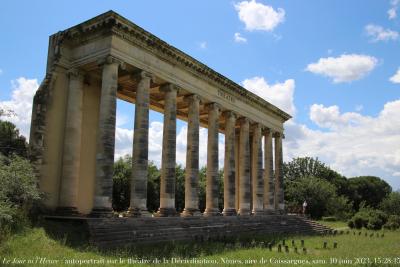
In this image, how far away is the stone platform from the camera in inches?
796

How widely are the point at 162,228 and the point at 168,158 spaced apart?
19.1 ft

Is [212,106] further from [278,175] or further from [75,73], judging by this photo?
[278,175]

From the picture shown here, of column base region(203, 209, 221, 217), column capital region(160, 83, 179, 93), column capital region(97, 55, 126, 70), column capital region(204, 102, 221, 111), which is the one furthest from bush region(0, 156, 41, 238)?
column capital region(204, 102, 221, 111)

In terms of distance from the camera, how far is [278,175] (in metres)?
45.5

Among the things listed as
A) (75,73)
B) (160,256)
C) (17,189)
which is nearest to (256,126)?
(75,73)

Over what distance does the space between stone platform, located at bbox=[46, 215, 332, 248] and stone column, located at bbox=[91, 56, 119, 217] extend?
5.57ft

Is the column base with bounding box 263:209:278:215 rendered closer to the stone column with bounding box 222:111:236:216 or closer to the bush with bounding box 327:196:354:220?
the stone column with bounding box 222:111:236:216

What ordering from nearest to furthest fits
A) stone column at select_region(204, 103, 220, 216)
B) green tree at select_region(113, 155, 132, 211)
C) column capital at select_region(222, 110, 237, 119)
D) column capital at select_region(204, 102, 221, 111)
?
stone column at select_region(204, 103, 220, 216), column capital at select_region(204, 102, 221, 111), column capital at select_region(222, 110, 237, 119), green tree at select_region(113, 155, 132, 211)

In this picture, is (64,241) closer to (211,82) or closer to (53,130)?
(53,130)

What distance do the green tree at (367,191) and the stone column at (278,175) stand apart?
2012 inches

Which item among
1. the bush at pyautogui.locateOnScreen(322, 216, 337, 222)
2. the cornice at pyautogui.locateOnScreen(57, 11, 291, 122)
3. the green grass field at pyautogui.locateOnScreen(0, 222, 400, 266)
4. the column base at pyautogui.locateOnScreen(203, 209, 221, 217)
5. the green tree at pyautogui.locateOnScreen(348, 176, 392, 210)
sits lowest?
the green grass field at pyautogui.locateOnScreen(0, 222, 400, 266)

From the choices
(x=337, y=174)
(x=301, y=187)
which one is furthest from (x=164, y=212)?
(x=337, y=174)

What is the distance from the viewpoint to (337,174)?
90.9 meters

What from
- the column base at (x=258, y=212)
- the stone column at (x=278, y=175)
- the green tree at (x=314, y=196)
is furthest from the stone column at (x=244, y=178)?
the green tree at (x=314, y=196)
